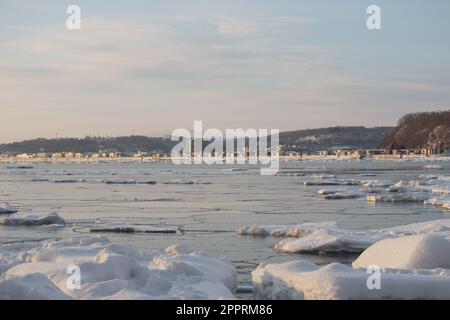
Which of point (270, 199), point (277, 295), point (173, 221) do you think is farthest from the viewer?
point (270, 199)

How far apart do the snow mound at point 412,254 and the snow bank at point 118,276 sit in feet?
6.70

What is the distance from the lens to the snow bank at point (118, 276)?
676 centimetres

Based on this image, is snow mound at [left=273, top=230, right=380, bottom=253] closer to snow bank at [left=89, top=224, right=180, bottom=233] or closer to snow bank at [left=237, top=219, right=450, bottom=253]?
snow bank at [left=237, top=219, right=450, bottom=253]

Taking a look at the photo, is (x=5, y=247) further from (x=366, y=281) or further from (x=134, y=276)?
(x=366, y=281)

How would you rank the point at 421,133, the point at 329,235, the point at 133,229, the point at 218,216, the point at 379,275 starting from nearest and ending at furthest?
the point at 379,275 < the point at 329,235 < the point at 133,229 < the point at 218,216 < the point at 421,133

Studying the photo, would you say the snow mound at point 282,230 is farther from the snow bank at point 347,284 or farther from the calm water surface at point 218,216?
the snow bank at point 347,284

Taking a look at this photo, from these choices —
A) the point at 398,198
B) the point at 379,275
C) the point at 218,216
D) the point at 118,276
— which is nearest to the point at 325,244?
the point at 379,275

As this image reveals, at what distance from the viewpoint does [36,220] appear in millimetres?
16938

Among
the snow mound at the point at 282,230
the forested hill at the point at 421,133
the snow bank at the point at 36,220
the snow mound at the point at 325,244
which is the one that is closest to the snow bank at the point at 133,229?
the snow bank at the point at 36,220

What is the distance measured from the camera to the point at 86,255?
9.97 metres

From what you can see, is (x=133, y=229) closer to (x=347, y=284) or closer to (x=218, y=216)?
(x=218, y=216)

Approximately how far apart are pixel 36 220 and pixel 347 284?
1163cm
